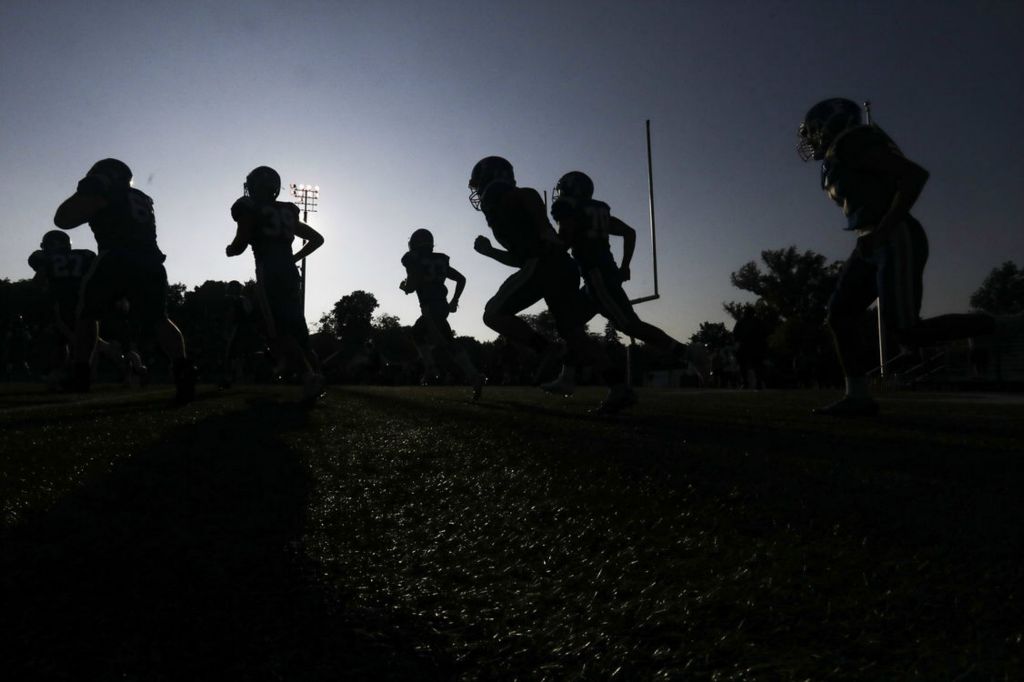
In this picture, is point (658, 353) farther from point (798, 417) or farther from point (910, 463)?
point (910, 463)

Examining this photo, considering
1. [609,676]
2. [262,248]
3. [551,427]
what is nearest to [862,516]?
[609,676]

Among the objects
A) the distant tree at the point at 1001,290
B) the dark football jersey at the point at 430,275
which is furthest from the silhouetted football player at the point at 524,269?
the distant tree at the point at 1001,290

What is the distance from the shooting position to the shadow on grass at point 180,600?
2.83ft

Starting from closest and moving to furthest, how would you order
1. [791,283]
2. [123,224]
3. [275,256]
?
[123,224]
[275,256]
[791,283]

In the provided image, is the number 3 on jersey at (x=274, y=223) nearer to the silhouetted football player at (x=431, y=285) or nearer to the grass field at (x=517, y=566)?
the grass field at (x=517, y=566)

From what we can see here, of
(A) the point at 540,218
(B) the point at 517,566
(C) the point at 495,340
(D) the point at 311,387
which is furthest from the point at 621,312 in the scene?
(C) the point at 495,340

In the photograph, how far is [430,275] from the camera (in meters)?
12.6

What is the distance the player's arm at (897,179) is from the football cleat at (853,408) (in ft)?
3.81

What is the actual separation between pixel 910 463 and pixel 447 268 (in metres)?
10.6

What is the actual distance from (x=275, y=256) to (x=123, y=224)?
138cm

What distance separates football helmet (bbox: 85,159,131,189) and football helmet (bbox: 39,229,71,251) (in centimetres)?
644

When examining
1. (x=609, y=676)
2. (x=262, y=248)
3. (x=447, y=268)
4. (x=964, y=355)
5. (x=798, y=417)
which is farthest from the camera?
(x=964, y=355)

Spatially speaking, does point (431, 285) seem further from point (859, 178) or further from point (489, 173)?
point (859, 178)

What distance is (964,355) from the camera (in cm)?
2475
